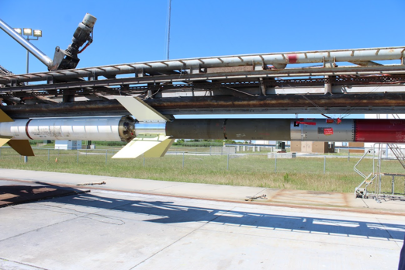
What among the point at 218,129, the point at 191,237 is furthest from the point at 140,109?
the point at 191,237

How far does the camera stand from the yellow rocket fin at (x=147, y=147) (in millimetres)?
7537

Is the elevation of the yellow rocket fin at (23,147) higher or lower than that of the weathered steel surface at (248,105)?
lower

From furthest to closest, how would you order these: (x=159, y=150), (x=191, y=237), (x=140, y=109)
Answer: (x=159, y=150) → (x=140, y=109) → (x=191, y=237)

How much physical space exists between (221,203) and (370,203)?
503 centimetres

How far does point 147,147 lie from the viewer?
7.70 meters

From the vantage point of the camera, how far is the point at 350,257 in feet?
19.1

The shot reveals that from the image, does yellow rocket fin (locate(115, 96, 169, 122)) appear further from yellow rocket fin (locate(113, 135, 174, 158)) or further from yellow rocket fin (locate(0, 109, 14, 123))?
yellow rocket fin (locate(0, 109, 14, 123))

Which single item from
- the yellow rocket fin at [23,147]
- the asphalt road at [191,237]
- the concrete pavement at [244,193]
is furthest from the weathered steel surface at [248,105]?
the concrete pavement at [244,193]

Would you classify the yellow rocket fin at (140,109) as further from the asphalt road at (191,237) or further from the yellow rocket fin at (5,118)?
the yellow rocket fin at (5,118)

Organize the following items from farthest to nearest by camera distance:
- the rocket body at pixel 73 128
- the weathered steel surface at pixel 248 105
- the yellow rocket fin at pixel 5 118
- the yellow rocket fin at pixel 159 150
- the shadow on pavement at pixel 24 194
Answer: the shadow on pavement at pixel 24 194 → the yellow rocket fin at pixel 5 118 → the rocket body at pixel 73 128 → the yellow rocket fin at pixel 159 150 → the weathered steel surface at pixel 248 105

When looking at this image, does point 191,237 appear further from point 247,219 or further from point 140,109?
point 140,109

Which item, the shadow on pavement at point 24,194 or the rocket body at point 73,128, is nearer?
the rocket body at point 73,128

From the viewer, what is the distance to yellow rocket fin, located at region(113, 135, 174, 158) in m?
7.54

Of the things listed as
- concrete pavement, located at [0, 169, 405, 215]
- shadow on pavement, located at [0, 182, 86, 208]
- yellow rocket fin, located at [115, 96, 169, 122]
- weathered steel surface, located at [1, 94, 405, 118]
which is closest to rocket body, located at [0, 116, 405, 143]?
yellow rocket fin, located at [115, 96, 169, 122]
